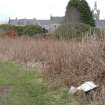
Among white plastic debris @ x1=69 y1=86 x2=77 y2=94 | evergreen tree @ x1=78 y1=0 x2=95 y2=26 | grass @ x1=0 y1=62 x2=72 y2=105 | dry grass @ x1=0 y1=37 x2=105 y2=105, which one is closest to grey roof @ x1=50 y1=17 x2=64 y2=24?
evergreen tree @ x1=78 y1=0 x2=95 y2=26

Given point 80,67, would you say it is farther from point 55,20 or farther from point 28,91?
point 55,20

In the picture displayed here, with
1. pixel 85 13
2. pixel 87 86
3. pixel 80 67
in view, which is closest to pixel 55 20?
pixel 85 13

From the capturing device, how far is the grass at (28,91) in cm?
709

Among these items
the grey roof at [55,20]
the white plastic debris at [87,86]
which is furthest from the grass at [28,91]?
the grey roof at [55,20]

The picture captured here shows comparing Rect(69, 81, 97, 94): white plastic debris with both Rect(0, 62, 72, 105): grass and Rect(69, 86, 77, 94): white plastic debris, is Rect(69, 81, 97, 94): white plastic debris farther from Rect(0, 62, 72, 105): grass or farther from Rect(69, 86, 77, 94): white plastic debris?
Rect(0, 62, 72, 105): grass

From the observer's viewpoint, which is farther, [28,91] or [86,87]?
[28,91]

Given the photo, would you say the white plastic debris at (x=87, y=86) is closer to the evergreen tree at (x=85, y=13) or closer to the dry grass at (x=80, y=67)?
the dry grass at (x=80, y=67)

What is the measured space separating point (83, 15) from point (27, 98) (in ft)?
73.4

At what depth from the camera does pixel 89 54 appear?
8656mm

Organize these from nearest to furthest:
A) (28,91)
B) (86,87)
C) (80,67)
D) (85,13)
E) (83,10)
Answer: (86,87)
(28,91)
(80,67)
(83,10)
(85,13)

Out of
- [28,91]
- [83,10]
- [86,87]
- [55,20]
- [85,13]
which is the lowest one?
[28,91]

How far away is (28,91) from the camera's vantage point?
8102 millimetres

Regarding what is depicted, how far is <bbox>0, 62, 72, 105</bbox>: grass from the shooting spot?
7.09 metres

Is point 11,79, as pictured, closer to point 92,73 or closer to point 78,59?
point 78,59
